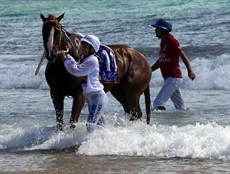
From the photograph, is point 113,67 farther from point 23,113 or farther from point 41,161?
point 23,113

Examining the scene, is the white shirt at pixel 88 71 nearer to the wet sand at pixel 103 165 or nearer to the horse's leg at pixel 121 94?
the wet sand at pixel 103 165

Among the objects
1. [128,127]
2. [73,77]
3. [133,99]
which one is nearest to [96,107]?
[73,77]

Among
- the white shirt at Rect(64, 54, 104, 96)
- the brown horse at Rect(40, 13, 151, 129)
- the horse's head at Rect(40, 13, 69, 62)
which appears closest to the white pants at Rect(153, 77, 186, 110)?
the brown horse at Rect(40, 13, 151, 129)

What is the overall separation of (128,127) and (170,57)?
1.75 m

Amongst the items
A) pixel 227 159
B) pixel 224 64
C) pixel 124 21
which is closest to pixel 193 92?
pixel 224 64

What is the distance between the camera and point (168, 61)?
12.2 m

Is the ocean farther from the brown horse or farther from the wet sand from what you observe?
the brown horse

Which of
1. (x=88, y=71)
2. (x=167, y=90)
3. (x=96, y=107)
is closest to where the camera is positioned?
(x=88, y=71)

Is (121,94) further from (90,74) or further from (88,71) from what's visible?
(88,71)

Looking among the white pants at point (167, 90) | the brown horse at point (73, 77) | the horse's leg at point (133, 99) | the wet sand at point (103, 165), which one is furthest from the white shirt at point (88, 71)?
the white pants at point (167, 90)

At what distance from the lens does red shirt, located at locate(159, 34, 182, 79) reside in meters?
12.0

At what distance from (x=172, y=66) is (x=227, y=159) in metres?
3.48

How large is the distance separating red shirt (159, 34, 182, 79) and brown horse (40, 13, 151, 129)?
29.7 inches

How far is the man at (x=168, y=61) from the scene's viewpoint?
11859 mm
